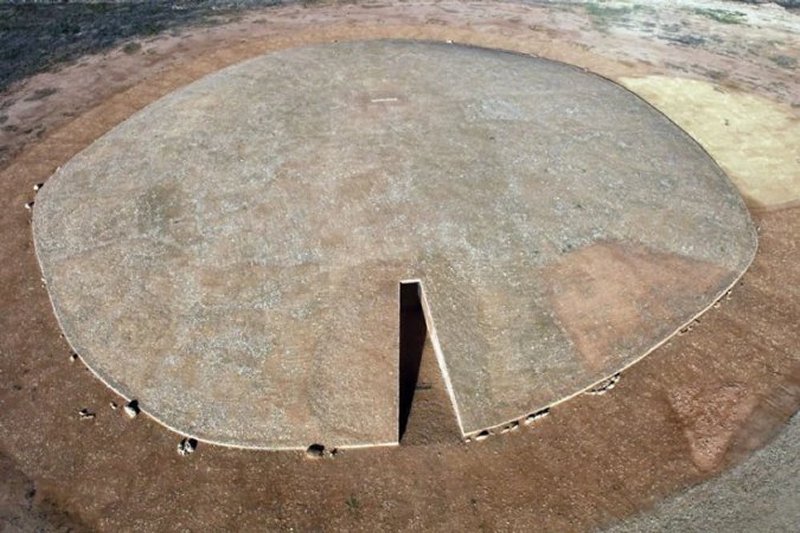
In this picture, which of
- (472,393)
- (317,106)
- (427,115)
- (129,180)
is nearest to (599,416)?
(472,393)

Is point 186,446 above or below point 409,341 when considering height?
below

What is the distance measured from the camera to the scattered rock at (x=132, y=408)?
46.0 ft

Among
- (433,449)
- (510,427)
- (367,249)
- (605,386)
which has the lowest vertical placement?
(433,449)

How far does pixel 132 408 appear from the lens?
14.1 metres

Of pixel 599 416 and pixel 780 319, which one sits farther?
pixel 780 319

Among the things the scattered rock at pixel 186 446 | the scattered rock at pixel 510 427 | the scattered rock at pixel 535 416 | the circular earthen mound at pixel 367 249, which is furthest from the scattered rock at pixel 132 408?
the scattered rock at pixel 535 416

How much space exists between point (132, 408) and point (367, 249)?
7.63m

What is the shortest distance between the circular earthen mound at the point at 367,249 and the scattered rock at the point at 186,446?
0.24 m

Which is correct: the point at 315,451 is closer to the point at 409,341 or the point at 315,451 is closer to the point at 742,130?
the point at 409,341

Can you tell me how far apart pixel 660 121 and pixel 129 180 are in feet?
72.0

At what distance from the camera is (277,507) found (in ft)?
40.2

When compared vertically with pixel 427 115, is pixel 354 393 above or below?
below

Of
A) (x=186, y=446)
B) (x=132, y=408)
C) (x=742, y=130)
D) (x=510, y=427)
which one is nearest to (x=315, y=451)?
(x=186, y=446)

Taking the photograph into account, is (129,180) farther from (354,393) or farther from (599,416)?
(599,416)
